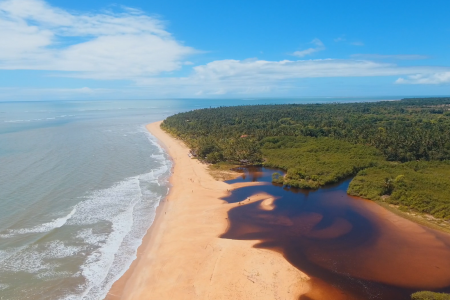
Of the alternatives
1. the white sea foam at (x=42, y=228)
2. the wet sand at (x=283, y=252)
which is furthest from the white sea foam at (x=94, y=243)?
the wet sand at (x=283, y=252)

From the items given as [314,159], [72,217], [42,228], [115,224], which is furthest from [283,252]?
[314,159]

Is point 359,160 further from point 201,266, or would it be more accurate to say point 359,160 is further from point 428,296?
point 201,266

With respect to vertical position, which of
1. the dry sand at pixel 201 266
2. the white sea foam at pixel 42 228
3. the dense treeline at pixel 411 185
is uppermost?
the dense treeline at pixel 411 185

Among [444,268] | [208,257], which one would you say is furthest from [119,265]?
[444,268]

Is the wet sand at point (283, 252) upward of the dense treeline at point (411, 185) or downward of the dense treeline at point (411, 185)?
downward

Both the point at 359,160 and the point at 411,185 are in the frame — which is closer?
the point at 411,185

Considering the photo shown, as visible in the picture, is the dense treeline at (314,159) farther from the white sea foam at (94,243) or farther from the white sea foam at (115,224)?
the white sea foam at (94,243)
